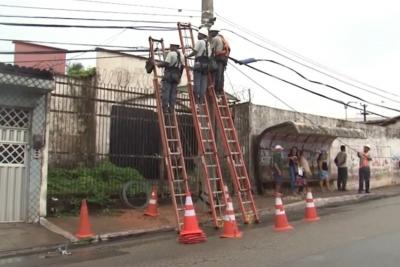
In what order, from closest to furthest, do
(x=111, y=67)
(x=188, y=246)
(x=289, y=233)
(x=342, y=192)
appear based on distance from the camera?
(x=188, y=246) → (x=289, y=233) → (x=342, y=192) → (x=111, y=67)

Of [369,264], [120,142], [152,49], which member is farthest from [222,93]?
[369,264]

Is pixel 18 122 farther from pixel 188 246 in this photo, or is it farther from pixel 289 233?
pixel 289 233

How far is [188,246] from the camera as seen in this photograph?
10.2 meters

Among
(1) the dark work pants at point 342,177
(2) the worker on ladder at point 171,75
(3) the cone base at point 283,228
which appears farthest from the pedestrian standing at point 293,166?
(3) the cone base at point 283,228

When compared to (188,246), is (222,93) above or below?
above

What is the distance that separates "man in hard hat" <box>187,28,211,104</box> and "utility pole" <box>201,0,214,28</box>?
1201 millimetres

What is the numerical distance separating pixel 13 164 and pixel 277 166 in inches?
325

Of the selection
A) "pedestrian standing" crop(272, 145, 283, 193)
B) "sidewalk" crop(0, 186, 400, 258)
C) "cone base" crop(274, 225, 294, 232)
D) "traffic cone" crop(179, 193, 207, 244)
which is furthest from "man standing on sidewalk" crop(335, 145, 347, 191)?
"traffic cone" crop(179, 193, 207, 244)

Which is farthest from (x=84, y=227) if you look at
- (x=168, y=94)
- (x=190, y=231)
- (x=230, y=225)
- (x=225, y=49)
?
(x=225, y=49)

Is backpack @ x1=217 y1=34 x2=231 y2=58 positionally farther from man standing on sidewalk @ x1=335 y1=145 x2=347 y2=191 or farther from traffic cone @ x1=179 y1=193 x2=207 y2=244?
man standing on sidewalk @ x1=335 y1=145 x2=347 y2=191

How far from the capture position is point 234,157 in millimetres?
13578

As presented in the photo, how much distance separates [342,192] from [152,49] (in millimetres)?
10131

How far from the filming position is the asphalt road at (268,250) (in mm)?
8297

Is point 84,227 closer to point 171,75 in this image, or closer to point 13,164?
point 13,164
